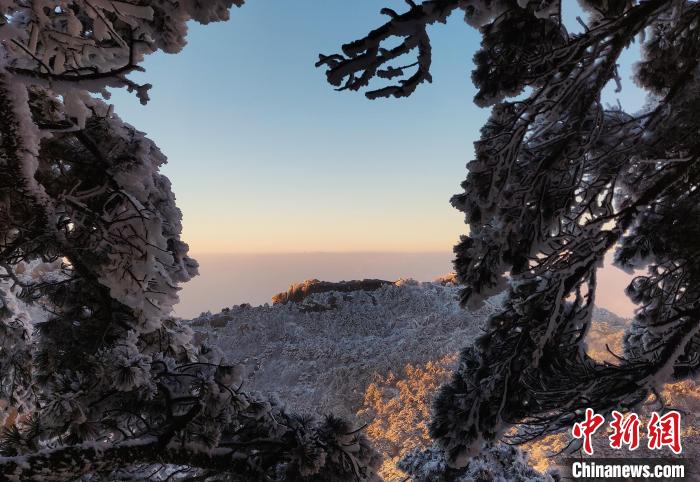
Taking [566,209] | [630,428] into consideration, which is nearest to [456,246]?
[566,209]

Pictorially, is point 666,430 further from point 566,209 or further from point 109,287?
point 109,287

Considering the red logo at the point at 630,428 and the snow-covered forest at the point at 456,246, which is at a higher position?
the snow-covered forest at the point at 456,246

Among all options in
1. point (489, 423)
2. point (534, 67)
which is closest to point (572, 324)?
point (489, 423)

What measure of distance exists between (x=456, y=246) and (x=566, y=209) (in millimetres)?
1259

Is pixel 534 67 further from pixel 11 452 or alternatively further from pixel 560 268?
pixel 11 452

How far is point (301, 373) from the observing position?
1888 cm

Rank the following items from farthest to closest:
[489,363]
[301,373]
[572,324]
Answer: [301,373]
[489,363]
[572,324]

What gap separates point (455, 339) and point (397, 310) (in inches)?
184

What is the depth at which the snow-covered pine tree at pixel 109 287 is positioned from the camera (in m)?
2.36

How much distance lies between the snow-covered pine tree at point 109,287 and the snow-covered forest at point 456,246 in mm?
16

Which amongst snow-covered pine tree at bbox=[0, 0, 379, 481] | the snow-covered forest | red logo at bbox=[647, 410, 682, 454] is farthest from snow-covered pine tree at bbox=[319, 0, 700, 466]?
snow-covered pine tree at bbox=[0, 0, 379, 481]

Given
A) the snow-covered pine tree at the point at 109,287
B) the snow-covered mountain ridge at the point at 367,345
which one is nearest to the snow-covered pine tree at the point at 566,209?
the snow-covered pine tree at the point at 109,287

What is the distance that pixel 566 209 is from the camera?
166 inches

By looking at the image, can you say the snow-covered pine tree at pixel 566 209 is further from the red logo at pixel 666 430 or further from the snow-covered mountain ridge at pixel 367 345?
the snow-covered mountain ridge at pixel 367 345
